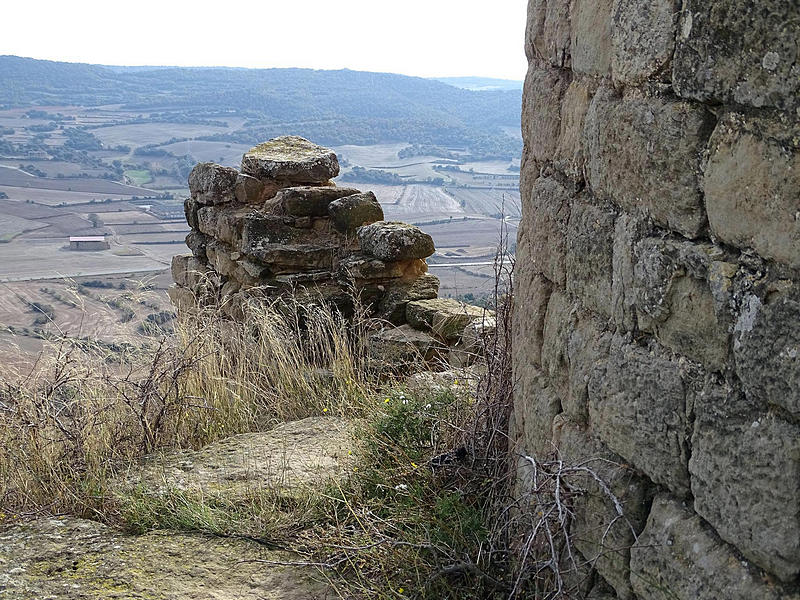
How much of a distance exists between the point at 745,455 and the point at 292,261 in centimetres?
564

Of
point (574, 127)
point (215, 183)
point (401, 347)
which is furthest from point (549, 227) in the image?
point (215, 183)

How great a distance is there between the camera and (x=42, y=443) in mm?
4191

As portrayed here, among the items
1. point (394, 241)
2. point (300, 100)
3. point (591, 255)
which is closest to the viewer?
point (591, 255)

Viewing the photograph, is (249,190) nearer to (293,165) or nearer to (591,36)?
(293,165)

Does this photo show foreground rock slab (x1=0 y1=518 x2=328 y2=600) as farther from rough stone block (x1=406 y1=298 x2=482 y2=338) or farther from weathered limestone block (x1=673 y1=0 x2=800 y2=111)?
rough stone block (x1=406 y1=298 x2=482 y2=338)

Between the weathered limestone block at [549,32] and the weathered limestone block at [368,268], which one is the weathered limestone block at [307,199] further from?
the weathered limestone block at [549,32]

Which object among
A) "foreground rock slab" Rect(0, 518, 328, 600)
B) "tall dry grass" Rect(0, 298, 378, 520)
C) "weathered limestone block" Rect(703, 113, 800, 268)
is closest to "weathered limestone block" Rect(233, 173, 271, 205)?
"tall dry grass" Rect(0, 298, 378, 520)

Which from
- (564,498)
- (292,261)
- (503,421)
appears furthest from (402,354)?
(564,498)

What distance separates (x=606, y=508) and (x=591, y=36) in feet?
4.56

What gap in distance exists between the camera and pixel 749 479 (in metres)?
1.73

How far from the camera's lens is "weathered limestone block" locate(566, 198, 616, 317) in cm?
237

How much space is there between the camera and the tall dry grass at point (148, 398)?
4.05 metres

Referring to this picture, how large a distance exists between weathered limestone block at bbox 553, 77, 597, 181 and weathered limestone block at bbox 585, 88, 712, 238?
13 centimetres

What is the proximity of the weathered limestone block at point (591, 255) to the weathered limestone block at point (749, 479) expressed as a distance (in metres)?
0.58
